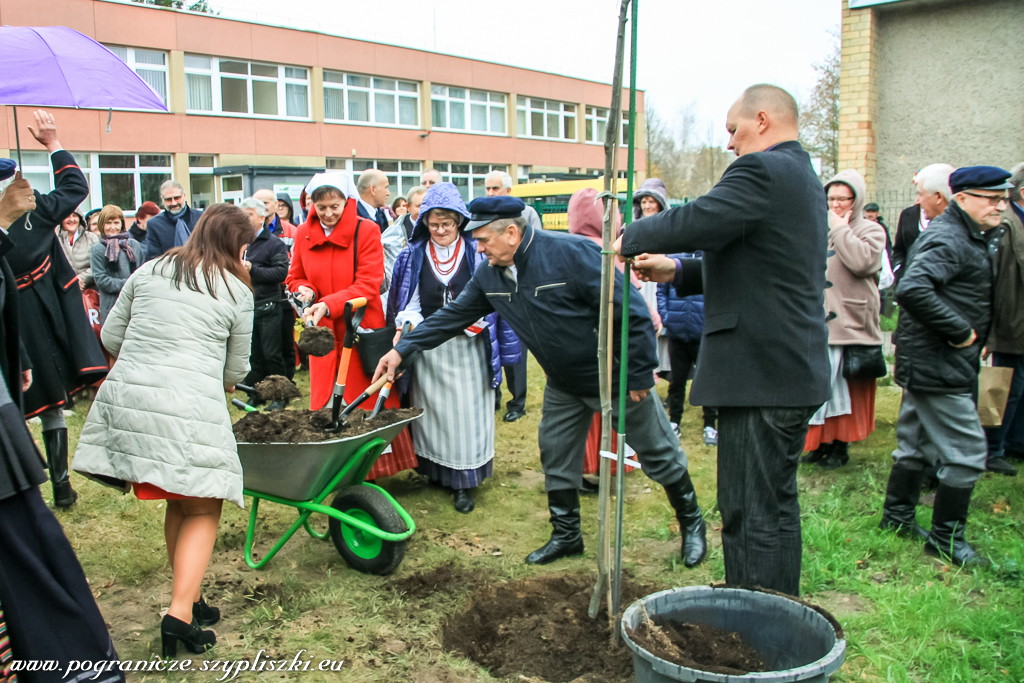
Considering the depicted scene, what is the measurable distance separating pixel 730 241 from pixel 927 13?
9.01 metres

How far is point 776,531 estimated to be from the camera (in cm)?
275

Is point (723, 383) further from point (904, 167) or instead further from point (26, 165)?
point (26, 165)

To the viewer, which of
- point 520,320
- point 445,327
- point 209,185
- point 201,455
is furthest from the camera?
point 209,185

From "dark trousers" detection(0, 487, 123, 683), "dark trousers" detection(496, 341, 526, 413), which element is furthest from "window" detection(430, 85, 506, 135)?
"dark trousers" detection(0, 487, 123, 683)

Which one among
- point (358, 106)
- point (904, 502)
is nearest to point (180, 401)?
point (904, 502)

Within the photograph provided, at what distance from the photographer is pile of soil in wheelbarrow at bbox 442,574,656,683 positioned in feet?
9.37

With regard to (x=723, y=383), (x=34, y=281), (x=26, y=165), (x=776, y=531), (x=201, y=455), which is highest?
(x=26, y=165)

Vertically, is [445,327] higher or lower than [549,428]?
higher

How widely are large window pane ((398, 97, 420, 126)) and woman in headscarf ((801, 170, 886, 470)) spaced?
94.9ft

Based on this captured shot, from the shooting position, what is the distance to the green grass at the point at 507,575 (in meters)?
2.99

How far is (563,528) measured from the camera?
3951mm

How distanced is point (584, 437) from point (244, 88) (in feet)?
87.7

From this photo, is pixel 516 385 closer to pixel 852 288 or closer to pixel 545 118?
pixel 852 288

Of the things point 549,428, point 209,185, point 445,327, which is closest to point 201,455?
point 445,327
